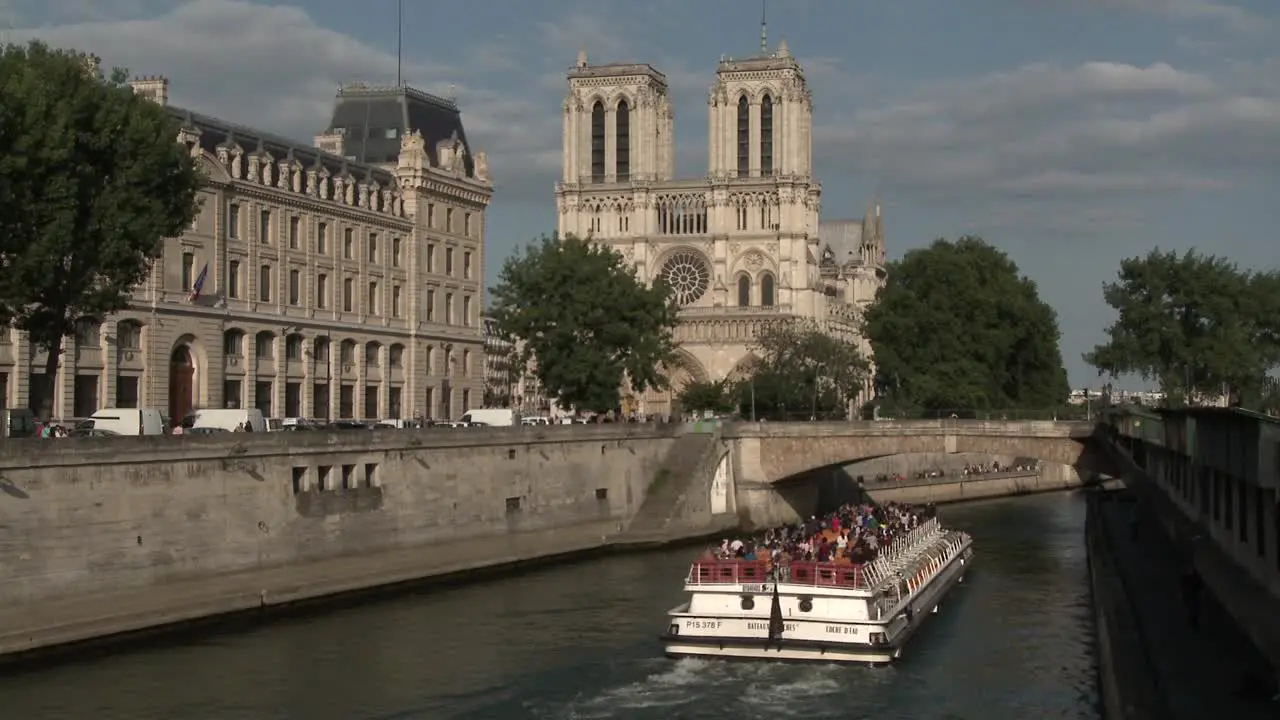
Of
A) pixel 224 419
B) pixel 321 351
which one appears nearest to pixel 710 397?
pixel 321 351

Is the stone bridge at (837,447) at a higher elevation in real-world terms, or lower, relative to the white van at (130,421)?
lower

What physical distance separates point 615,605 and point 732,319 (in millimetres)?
104148

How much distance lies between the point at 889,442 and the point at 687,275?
254 ft

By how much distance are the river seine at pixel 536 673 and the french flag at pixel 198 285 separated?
87.6 ft

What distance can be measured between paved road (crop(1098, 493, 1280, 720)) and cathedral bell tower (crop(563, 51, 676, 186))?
10877cm

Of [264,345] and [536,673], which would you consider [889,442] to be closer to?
[264,345]

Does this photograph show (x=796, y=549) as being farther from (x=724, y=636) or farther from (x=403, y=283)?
(x=403, y=283)

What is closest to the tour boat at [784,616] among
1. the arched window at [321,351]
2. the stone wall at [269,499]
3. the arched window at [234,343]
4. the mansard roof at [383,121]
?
the stone wall at [269,499]

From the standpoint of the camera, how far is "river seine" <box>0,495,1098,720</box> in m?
35.4

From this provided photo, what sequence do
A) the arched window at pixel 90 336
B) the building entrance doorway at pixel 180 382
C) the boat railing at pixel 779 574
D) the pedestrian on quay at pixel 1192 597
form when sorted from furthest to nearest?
1. the building entrance doorway at pixel 180 382
2. the arched window at pixel 90 336
3. the boat railing at pixel 779 574
4. the pedestrian on quay at pixel 1192 597

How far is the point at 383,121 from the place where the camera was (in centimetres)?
9681

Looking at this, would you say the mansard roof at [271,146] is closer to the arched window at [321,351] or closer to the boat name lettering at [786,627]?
the arched window at [321,351]

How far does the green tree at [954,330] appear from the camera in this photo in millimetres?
107250

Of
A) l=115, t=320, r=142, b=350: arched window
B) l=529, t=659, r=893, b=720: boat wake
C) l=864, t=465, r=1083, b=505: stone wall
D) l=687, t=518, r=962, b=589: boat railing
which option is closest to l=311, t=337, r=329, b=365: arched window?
l=115, t=320, r=142, b=350: arched window
